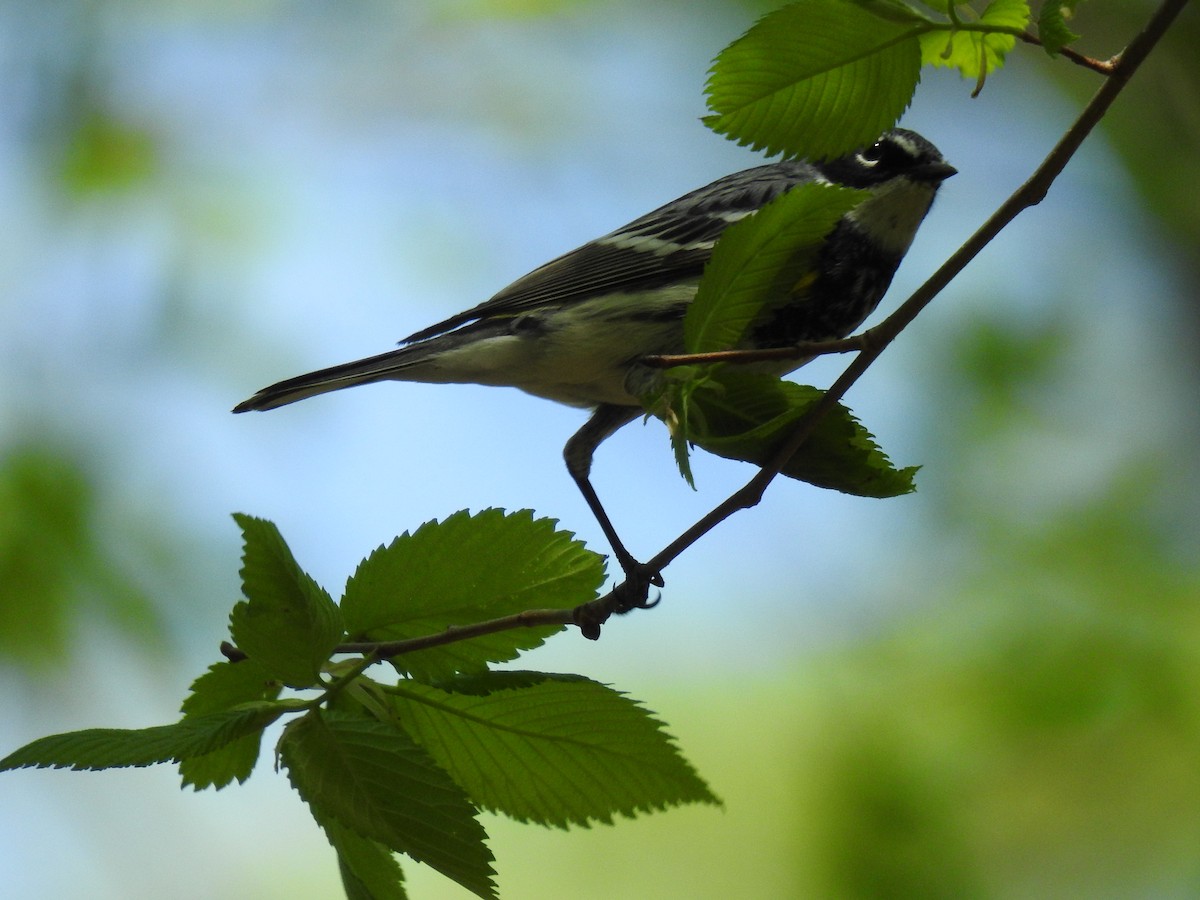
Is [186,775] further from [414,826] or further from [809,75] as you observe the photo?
[809,75]

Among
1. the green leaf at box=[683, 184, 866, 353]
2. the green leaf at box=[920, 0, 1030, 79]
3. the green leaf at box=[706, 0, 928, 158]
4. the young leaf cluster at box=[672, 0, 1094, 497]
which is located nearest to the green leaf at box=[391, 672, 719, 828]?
the young leaf cluster at box=[672, 0, 1094, 497]

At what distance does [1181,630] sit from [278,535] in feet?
15.5

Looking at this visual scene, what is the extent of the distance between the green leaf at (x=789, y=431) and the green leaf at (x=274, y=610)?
435 millimetres

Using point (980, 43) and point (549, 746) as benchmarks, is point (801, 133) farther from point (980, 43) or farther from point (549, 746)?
point (549, 746)

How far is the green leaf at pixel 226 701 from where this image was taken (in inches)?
48.0

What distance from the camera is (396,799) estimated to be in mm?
1030

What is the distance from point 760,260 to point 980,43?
0.31 metres

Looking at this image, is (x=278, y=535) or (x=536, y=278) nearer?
(x=278, y=535)

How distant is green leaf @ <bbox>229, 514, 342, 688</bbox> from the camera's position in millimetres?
1081

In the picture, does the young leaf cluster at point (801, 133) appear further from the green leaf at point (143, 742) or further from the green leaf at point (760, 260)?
the green leaf at point (143, 742)

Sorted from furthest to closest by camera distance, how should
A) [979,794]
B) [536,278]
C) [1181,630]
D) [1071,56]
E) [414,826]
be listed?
1. [979,794]
2. [1181,630]
3. [536,278]
4. [1071,56]
5. [414,826]

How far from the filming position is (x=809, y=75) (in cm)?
116

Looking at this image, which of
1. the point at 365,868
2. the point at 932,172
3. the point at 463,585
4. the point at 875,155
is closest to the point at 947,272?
the point at 463,585

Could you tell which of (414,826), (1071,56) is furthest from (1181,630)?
(414,826)
